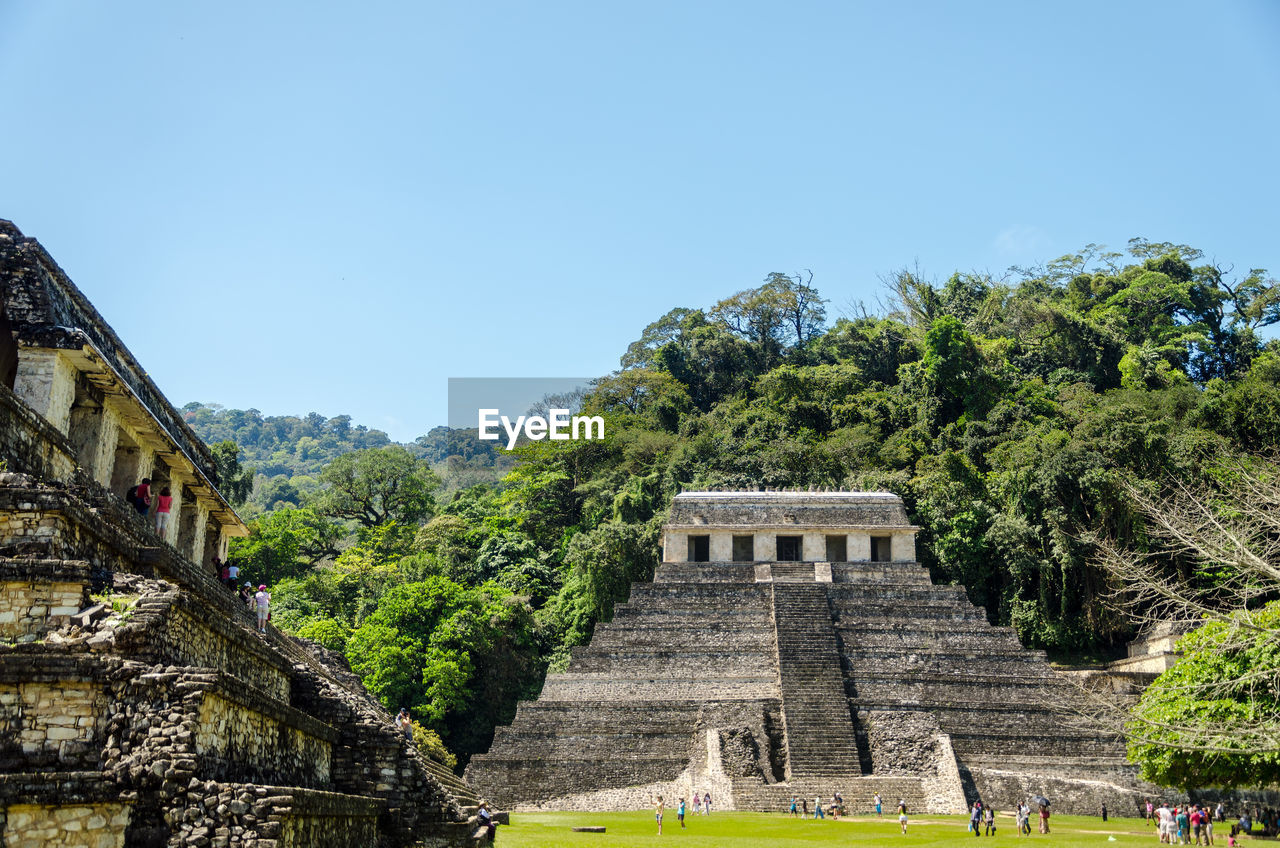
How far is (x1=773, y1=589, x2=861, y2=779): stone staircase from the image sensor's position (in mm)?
25359

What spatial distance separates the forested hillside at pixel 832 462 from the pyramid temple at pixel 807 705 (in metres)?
5.15

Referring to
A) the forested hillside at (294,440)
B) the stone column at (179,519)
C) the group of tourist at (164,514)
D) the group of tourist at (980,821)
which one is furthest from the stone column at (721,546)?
the forested hillside at (294,440)

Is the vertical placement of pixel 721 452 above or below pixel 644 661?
above

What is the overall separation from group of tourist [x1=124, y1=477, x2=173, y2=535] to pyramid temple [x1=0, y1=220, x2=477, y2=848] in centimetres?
52

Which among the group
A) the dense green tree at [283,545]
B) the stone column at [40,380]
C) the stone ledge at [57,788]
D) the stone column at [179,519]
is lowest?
the stone ledge at [57,788]

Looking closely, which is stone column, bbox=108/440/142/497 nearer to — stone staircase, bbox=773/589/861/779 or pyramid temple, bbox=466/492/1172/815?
pyramid temple, bbox=466/492/1172/815

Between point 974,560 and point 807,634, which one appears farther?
point 974,560

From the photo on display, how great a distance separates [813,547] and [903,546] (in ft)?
8.38

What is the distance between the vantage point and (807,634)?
1151 inches

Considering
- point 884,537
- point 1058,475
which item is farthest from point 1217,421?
point 884,537

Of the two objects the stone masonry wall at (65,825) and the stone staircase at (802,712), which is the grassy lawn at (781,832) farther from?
the stone masonry wall at (65,825)

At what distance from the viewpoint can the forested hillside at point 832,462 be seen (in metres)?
34.3

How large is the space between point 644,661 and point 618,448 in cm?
2168

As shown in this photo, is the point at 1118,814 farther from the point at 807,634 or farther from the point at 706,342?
the point at 706,342
